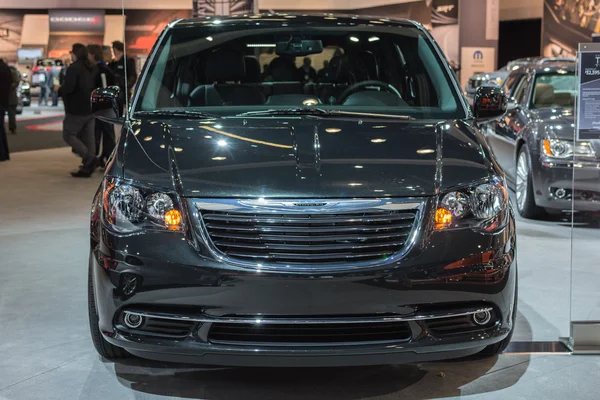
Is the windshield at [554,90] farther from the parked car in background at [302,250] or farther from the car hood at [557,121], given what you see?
the parked car in background at [302,250]

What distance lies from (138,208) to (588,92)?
2.27m

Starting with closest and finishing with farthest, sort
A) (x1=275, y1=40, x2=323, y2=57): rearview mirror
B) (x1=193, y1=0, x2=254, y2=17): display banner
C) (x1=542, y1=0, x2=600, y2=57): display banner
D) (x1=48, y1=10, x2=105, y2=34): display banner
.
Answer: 1. (x1=275, y1=40, x2=323, y2=57): rearview mirror
2. (x1=193, y1=0, x2=254, y2=17): display banner
3. (x1=542, y1=0, x2=600, y2=57): display banner
4. (x1=48, y1=10, x2=105, y2=34): display banner

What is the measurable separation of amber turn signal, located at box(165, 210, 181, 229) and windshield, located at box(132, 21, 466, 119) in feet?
3.56

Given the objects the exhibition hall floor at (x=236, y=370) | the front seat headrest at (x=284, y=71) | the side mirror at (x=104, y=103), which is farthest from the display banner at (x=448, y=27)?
the side mirror at (x=104, y=103)

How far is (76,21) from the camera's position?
36875 mm

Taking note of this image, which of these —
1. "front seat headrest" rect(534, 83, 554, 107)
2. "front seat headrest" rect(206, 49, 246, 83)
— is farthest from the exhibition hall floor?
"front seat headrest" rect(534, 83, 554, 107)

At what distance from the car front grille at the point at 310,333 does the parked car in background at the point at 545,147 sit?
4.57m

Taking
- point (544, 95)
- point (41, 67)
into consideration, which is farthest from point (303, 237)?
point (41, 67)

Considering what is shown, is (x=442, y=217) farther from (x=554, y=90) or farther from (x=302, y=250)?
(x=554, y=90)

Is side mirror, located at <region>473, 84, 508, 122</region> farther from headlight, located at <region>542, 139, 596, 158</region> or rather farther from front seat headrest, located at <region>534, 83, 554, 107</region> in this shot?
front seat headrest, located at <region>534, 83, 554, 107</region>

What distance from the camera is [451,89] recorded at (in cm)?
458

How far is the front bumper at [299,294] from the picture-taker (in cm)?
319

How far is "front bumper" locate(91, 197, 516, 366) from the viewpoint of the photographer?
10.5ft

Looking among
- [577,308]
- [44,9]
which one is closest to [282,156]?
[577,308]
